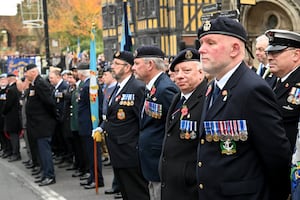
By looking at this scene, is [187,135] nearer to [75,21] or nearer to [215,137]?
[215,137]

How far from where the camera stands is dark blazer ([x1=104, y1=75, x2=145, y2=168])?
526cm

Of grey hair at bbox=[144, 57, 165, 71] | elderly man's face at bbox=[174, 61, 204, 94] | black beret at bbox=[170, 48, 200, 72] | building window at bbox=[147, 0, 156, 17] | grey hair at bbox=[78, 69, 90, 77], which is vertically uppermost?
building window at bbox=[147, 0, 156, 17]

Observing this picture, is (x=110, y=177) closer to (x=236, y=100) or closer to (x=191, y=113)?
(x=191, y=113)

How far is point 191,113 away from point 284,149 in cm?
92

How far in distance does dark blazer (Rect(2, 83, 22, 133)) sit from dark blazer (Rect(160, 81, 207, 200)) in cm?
774

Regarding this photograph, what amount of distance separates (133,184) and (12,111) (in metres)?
6.29

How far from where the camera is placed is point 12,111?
420 inches

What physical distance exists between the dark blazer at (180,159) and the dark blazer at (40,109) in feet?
15.2

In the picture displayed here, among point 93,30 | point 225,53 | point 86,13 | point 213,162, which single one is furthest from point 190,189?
point 86,13

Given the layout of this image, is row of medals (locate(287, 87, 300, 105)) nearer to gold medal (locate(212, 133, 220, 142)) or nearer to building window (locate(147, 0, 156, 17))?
gold medal (locate(212, 133, 220, 142))

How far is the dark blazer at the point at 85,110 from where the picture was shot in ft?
25.0

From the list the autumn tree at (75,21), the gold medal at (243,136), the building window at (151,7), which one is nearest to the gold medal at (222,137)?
the gold medal at (243,136)

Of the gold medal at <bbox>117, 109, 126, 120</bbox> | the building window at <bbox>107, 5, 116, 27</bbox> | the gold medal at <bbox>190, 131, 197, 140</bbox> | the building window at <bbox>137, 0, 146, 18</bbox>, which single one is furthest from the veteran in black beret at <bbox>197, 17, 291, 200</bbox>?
the building window at <bbox>107, 5, 116, 27</bbox>

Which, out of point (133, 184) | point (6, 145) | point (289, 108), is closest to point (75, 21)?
point (6, 145)
